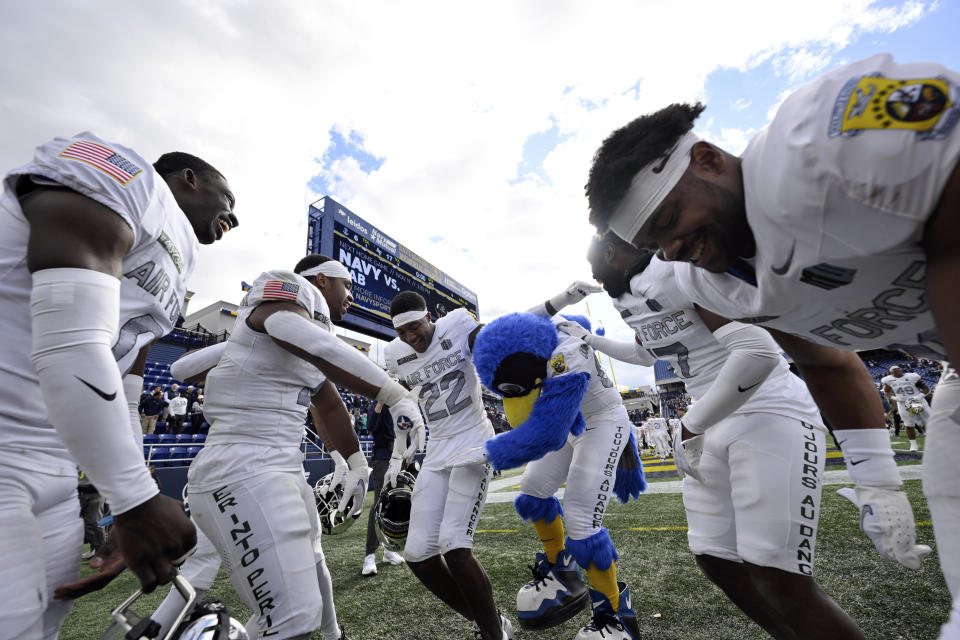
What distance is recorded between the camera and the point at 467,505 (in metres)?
2.92

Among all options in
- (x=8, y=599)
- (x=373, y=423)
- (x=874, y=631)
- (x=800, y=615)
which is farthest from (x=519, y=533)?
(x=8, y=599)

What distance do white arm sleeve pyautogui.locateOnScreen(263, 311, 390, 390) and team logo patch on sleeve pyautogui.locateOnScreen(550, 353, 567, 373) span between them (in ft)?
4.06

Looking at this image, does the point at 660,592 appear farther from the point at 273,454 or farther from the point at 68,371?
the point at 68,371

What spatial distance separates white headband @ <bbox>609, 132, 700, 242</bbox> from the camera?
135cm

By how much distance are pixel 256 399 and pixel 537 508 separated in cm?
209

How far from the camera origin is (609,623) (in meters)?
2.53

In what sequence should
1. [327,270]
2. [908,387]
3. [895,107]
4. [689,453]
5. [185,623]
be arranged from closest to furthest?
[895,107] < [185,623] < [689,453] < [327,270] < [908,387]

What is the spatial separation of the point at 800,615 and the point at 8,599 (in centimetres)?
249

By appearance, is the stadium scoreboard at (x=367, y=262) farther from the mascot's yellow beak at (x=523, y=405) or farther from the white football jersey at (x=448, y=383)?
the mascot's yellow beak at (x=523, y=405)

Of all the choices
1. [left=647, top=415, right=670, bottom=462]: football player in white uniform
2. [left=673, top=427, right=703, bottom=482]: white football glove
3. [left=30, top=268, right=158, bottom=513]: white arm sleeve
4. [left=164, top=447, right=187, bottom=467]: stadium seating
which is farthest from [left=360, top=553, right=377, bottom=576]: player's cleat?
[left=647, top=415, right=670, bottom=462]: football player in white uniform

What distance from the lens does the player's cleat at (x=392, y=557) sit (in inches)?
189

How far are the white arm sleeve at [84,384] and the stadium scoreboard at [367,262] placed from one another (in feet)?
43.6

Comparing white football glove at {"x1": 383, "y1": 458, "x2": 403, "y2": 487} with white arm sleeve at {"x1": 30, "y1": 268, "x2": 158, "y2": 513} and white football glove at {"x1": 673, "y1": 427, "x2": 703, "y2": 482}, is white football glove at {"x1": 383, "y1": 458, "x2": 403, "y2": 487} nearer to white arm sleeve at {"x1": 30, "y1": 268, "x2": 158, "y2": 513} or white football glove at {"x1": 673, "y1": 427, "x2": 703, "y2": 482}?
white football glove at {"x1": 673, "y1": 427, "x2": 703, "y2": 482}

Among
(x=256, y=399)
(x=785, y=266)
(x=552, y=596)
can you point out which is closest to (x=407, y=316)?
(x=256, y=399)
